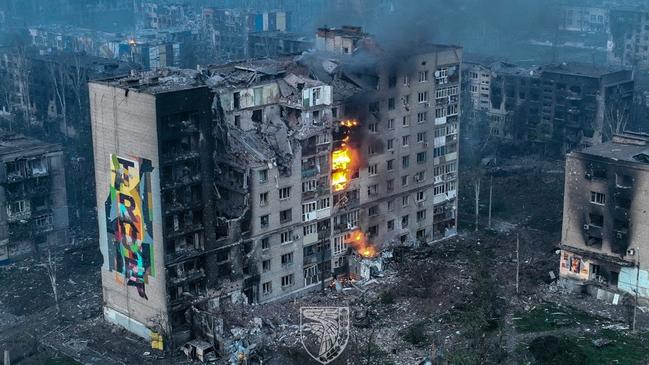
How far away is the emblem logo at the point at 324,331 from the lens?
4288 cm

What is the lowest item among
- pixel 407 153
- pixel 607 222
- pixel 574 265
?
pixel 574 265

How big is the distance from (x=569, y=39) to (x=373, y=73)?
9762 cm

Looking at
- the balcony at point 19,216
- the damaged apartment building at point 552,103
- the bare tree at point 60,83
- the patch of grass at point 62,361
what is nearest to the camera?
the patch of grass at point 62,361

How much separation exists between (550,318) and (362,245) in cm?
1192

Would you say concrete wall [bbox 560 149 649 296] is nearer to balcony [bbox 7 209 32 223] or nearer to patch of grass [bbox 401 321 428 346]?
patch of grass [bbox 401 321 428 346]

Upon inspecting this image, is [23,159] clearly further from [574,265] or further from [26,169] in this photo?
[574,265]

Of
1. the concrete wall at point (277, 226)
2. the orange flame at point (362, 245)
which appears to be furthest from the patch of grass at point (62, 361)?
the orange flame at point (362, 245)

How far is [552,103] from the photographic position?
272ft

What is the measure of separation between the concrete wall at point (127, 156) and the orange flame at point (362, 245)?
12.9 meters

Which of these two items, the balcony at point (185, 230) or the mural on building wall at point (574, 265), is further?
the mural on building wall at point (574, 265)

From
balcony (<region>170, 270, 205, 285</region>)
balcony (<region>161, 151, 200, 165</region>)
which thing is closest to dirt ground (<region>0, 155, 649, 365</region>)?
balcony (<region>170, 270, 205, 285</region>)

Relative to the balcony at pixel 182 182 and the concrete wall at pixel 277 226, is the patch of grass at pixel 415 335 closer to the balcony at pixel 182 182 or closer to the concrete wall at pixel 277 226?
the concrete wall at pixel 277 226

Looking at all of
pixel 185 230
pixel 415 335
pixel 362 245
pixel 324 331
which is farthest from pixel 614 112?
pixel 185 230

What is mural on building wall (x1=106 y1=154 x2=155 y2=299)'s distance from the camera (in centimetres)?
4438
